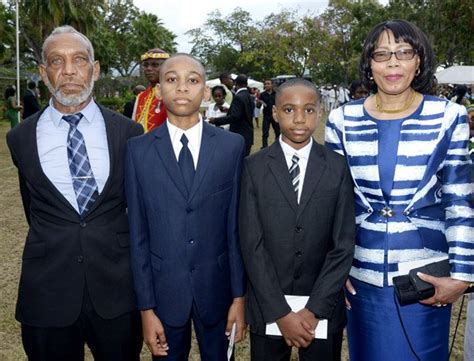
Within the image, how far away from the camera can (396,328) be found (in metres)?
2.32

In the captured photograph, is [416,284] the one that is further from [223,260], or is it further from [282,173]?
[223,260]

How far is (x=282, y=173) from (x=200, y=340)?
36.0 inches

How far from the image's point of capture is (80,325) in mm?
2492

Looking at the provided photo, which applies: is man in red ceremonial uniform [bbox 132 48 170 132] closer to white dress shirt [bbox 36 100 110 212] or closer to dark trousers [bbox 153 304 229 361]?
white dress shirt [bbox 36 100 110 212]

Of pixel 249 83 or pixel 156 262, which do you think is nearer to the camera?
pixel 156 262

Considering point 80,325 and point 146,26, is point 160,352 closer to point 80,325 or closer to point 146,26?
point 80,325

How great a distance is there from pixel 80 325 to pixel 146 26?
5587cm

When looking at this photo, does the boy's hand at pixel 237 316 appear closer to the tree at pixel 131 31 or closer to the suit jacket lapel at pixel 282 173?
the suit jacket lapel at pixel 282 173

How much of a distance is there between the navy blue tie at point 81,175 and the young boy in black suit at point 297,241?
27.7 inches

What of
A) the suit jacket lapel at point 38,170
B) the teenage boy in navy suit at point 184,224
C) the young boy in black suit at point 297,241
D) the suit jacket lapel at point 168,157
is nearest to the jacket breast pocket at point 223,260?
the teenage boy in navy suit at point 184,224

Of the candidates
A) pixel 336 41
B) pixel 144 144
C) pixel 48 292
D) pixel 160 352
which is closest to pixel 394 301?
pixel 160 352

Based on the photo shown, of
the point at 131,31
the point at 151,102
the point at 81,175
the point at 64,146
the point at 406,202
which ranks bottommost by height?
the point at 406,202

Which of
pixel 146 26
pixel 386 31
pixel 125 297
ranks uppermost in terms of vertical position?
pixel 146 26

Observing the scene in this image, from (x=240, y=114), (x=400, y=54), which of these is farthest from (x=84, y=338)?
(x=240, y=114)
